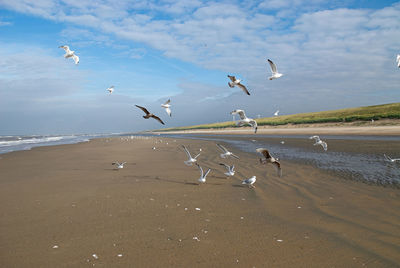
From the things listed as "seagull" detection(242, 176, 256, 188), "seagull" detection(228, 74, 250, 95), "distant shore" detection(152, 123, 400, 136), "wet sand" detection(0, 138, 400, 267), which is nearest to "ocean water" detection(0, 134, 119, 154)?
"wet sand" detection(0, 138, 400, 267)

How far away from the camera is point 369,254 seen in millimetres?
5156

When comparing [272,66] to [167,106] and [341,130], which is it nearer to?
[167,106]

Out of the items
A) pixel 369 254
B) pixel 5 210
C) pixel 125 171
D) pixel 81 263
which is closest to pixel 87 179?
pixel 125 171

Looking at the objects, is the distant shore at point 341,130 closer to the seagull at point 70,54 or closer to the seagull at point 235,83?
the seagull at point 235,83

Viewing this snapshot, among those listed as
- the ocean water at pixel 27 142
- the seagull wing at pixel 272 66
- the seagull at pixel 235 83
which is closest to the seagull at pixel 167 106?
the seagull at pixel 235 83

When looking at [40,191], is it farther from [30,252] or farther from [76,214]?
[30,252]

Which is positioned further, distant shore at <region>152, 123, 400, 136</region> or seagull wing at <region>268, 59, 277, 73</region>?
distant shore at <region>152, 123, 400, 136</region>

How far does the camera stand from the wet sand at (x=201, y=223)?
17.0ft

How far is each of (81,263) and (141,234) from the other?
1.63 meters

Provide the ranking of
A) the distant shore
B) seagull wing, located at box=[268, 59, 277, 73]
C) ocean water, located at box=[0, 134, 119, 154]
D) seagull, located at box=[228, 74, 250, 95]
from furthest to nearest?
ocean water, located at box=[0, 134, 119, 154]
the distant shore
seagull wing, located at box=[268, 59, 277, 73]
seagull, located at box=[228, 74, 250, 95]

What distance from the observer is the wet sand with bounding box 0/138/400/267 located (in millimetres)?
5188

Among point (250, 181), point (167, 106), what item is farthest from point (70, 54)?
point (250, 181)

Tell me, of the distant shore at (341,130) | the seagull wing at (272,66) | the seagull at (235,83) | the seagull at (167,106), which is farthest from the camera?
the distant shore at (341,130)

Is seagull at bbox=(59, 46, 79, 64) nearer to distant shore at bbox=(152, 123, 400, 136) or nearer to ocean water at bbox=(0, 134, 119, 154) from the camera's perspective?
ocean water at bbox=(0, 134, 119, 154)
